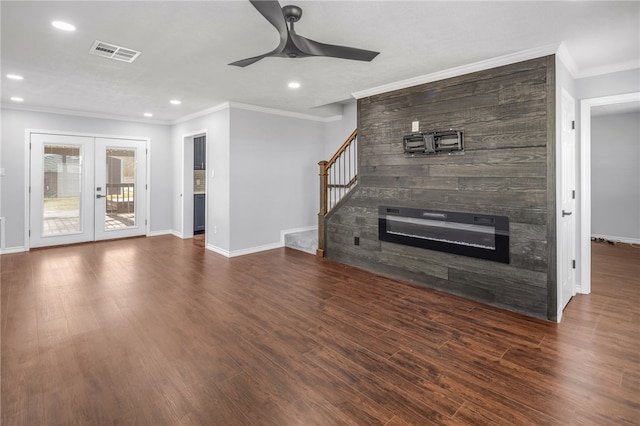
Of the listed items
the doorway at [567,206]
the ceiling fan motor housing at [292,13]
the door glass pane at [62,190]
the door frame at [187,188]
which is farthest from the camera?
the door frame at [187,188]

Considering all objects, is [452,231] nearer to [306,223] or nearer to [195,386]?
[195,386]

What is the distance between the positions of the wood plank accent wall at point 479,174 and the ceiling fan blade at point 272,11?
2347mm

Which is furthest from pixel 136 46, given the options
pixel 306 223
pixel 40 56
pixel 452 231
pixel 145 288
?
pixel 306 223

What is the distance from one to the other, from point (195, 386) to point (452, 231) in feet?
10.00

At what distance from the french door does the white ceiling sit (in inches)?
71.3

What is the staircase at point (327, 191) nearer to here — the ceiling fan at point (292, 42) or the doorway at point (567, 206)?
the ceiling fan at point (292, 42)

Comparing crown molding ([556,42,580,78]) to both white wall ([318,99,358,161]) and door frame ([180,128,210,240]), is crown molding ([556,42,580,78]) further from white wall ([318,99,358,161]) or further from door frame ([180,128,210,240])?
door frame ([180,128,210,240])

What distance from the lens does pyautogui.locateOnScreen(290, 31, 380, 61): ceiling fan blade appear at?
2.40m

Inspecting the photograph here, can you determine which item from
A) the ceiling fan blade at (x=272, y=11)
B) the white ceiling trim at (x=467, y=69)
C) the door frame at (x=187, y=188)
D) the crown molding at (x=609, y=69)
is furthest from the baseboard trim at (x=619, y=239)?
the door frame at (x=187, y=188)

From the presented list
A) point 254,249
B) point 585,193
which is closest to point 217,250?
point 254,249

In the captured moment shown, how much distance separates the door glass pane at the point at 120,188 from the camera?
22.4 feet

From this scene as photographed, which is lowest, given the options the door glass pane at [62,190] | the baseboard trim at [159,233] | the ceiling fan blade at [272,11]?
the baseboard trim at [159,233]

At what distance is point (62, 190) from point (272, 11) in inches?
247

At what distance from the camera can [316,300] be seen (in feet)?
12.0
